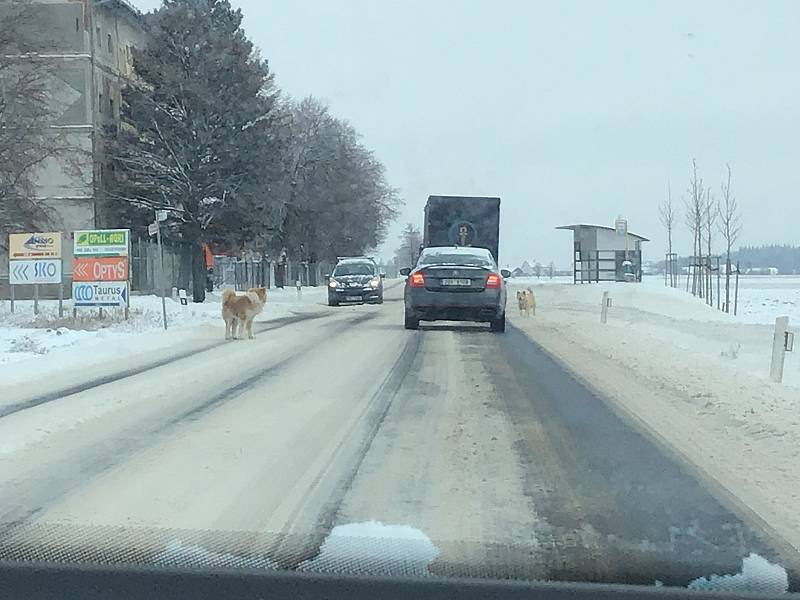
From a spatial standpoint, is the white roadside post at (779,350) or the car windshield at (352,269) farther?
the car windshield at (352,269)

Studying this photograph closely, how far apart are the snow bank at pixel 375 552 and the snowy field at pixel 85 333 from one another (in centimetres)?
939

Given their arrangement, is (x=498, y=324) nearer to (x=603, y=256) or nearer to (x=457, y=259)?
(x=457, y=259)

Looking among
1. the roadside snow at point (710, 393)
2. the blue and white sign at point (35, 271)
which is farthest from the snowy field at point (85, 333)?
the roadside snow at point (710, 393)

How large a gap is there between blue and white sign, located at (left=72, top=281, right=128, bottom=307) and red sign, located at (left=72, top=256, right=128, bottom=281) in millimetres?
109

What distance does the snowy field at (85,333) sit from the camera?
16.0 meters

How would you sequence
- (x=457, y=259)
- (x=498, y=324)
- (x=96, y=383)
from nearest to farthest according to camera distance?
(x=96, y=383) → (x=457, y=259) → (x=498, y=324)

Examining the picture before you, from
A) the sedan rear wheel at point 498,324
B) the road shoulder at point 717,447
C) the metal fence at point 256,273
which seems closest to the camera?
the road shoulder at point 717,447

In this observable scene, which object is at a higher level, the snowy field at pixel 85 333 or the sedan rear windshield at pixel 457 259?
the sedan rear windshield at pixel 457 259

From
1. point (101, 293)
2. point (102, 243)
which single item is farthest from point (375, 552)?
point (102, 243)

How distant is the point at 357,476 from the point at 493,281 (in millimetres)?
12983

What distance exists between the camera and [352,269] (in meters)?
40.2

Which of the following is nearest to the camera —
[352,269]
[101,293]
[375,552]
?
[375,552]

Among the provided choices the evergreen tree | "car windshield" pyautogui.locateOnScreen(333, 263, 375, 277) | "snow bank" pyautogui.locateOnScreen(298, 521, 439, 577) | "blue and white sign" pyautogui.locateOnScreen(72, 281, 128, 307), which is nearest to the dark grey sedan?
"blue and white sign" pyautogui.locateOnScreen(72, 281, 128, 307)

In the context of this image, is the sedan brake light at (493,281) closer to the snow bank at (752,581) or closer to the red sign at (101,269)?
the red sign at (101,269)
